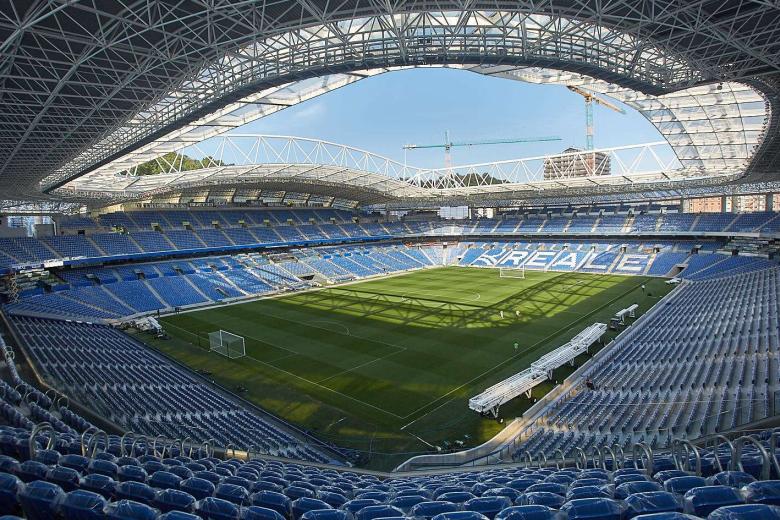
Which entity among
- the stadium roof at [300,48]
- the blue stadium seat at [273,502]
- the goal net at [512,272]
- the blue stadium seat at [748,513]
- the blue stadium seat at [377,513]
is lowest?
the blue stadium seat at [273,502]

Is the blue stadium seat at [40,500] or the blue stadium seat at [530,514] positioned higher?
the blue stadium seat at [40,500]

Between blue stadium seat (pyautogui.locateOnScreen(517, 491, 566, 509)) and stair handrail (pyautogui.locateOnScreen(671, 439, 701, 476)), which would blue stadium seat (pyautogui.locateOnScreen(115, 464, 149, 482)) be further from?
stair handrail (pyautogui.locateOnScreen(671, 439, 701, 476))

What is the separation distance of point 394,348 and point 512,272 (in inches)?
1246

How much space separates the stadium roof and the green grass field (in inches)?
520

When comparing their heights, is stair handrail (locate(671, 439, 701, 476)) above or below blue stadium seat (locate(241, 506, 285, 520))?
below

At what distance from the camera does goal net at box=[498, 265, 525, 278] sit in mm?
51125

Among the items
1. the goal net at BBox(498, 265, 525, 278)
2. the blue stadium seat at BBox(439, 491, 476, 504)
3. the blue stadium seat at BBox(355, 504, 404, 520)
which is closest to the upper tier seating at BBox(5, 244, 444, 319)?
the goal net at BBox(498, 265, 525, 278)

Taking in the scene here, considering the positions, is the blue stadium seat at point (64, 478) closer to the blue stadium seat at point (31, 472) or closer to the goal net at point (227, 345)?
the blue stadium seat at point (31, 472)

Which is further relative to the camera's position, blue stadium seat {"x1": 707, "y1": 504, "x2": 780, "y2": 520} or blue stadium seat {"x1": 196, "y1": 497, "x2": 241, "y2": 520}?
blue stadium seat {"x1": 196, "y1": 497, "x2": 241, "y2": 520}

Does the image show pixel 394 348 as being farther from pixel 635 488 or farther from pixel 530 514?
pixel 530 514

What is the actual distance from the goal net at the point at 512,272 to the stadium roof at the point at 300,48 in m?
31.0

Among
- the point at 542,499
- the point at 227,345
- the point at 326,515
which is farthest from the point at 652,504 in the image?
the point at 227,345

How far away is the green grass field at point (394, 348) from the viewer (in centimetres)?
1739

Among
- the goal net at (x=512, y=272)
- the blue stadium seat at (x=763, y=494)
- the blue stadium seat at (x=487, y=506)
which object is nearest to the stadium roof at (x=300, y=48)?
the blue stadium seat at (x=763, y=494)
